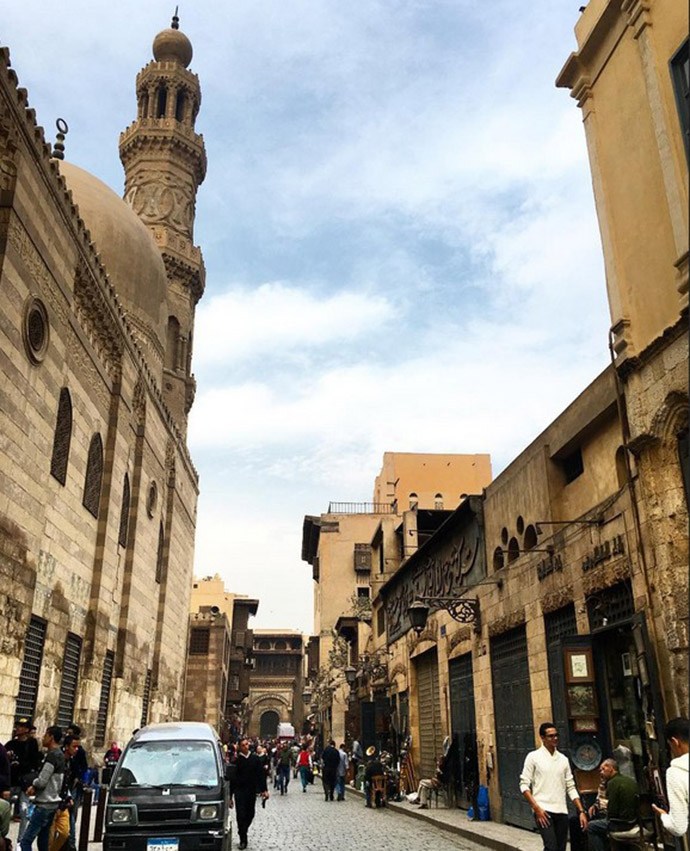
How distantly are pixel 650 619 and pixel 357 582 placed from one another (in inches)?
1504

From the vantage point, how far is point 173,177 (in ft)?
134

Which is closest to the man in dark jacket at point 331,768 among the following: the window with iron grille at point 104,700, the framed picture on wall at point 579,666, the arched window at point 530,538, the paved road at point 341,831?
the paved road at point 341,831

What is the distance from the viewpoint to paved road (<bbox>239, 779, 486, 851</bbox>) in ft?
35.0

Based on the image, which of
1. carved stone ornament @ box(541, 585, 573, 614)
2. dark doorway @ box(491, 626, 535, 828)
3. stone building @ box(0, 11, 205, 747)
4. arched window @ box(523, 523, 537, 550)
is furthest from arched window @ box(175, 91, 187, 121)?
carved stone ornament @ box(541, 585, 573, 614)

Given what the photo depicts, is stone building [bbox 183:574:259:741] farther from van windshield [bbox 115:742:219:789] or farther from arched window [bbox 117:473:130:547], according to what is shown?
van windshield [bbox 115:742:219:789]

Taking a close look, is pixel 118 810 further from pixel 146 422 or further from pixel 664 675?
pixel 146 422

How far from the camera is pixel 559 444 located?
11117 mm

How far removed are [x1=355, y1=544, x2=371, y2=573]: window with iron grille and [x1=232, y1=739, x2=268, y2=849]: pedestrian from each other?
33.5 metres

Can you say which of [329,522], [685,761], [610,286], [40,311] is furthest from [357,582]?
[685,761]

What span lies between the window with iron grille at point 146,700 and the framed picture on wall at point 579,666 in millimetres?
16662

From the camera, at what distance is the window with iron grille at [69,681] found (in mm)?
15844

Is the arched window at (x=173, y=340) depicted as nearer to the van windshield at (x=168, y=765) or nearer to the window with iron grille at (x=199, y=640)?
the window with iron grille at (x=199, y=640)

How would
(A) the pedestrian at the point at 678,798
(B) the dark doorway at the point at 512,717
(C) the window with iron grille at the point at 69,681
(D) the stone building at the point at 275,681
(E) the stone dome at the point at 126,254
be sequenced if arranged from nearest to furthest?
1. (A) the pedestrian at the point at 678,798
2. (B) the dark doorway at the point at 512,717
3. (C) the window with iron grille at the point at 69,681
4. (E) the stone dome at the point at 126,254
5. (D) the stone building at the point at 275,681

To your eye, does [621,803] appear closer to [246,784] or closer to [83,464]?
[246,784]
